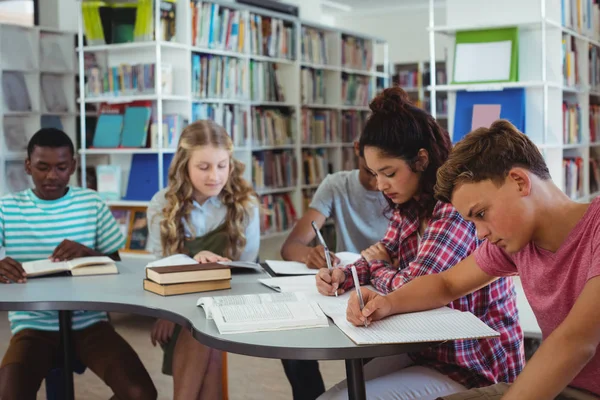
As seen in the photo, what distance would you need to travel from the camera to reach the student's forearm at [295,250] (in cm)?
299

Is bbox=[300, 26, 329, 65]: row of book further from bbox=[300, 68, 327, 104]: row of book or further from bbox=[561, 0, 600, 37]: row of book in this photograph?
bbox=[561, 0, 600, 37]: row of book

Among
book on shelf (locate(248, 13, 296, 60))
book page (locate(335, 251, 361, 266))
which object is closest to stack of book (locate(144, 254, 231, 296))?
book page (locate(335, 251, 361, 266))

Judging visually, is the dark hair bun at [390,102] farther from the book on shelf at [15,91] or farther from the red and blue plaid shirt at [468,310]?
the book on shelf at [15,91]

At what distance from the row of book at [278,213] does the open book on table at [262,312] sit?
3.60 m

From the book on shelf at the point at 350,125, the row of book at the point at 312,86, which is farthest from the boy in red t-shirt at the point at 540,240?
the book on shelf at the point at 350,125

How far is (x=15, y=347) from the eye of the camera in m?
2.51

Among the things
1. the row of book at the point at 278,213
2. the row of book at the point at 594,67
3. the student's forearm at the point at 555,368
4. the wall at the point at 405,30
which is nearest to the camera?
the student's forearm at the point at 555,368

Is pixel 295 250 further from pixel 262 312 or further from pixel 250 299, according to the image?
pixel 262 312

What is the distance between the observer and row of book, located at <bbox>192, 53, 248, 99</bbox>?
4977 mm

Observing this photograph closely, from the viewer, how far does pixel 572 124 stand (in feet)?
16.4

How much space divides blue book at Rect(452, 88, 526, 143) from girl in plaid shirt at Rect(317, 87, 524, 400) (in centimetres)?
220

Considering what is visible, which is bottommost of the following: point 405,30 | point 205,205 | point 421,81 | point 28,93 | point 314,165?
point 205,205

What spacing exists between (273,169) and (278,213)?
33 cm

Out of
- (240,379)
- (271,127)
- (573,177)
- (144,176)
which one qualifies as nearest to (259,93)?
(271,127)
